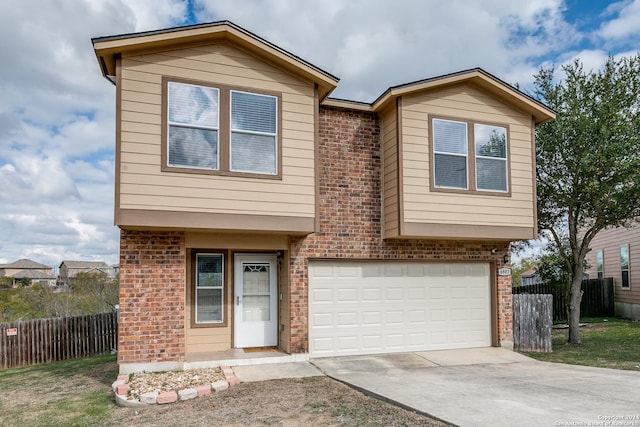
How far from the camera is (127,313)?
8414 mm

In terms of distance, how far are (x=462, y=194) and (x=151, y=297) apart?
21.3 feet


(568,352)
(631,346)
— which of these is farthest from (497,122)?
(631,346)

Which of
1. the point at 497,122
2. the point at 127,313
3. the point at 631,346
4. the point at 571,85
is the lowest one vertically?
the point at 631,346

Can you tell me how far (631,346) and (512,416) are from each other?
8.32 m

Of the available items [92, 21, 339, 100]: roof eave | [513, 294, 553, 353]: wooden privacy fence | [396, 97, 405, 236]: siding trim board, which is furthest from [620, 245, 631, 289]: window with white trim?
[92, 21, 339, 100]: roof eave

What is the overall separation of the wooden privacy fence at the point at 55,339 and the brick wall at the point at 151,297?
5.66 m

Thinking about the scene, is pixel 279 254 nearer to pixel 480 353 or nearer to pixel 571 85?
pixel 480 353

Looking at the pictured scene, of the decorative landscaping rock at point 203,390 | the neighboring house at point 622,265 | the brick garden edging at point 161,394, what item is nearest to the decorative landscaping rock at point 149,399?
the brick garden edging at point 161,394

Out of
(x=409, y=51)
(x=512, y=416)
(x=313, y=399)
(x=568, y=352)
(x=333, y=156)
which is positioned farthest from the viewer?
(x=409, y=51)

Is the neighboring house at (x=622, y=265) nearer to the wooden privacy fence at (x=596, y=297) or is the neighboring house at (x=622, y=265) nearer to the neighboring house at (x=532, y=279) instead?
the wooden privacy fence at (x=596, y=297)

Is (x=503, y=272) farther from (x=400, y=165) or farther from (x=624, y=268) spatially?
(x=624, y=268)

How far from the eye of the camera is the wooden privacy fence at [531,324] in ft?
37.2

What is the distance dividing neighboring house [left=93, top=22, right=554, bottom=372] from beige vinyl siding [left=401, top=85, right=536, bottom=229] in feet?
0.10

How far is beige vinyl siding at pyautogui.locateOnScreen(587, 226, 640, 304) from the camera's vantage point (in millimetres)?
19203
